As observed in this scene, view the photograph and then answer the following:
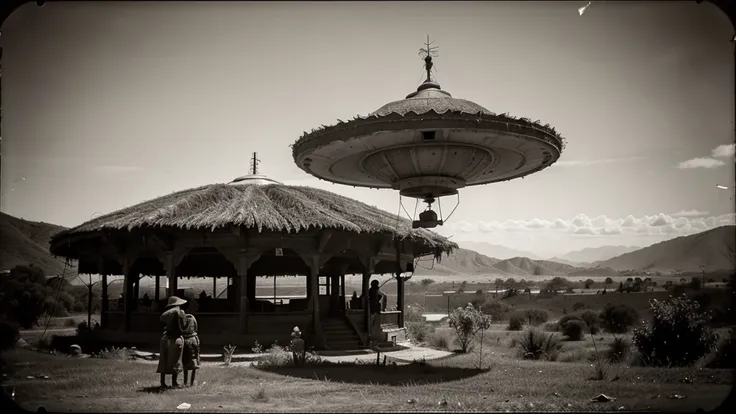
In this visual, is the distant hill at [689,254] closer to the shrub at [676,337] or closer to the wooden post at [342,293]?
the wooden post at [342,293]

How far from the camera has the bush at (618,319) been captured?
3584 centimetres

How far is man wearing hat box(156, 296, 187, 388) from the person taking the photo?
38.9 feet

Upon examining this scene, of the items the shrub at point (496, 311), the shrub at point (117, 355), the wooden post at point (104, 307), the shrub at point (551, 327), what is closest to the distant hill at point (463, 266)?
the shrub at point (496, 311)

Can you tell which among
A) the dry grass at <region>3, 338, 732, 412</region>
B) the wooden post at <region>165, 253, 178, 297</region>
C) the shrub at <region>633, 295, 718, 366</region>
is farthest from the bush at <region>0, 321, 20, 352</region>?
the shrub at <region>633, 295, 718, 366</region>

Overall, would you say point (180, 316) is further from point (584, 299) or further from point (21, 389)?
point (584, 299)

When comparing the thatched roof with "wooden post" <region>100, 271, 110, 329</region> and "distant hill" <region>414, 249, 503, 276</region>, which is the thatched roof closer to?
"wooden post" <region>100, 271, 110, 329</region>

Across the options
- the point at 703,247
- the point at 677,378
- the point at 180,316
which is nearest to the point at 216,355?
the point at 180,316

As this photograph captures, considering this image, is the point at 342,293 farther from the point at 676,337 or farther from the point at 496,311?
the point at 496,311

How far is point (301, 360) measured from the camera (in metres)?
16.0

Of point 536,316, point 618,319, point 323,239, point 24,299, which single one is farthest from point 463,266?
point 323,239

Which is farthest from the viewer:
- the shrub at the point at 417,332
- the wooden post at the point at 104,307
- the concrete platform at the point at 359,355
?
the shrub at the point at 417,332

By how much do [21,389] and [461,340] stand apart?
1421 cm

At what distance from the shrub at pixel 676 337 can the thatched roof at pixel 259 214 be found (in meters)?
8.00

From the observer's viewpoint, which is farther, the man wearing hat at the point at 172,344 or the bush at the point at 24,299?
the bush at the point at 24,299
